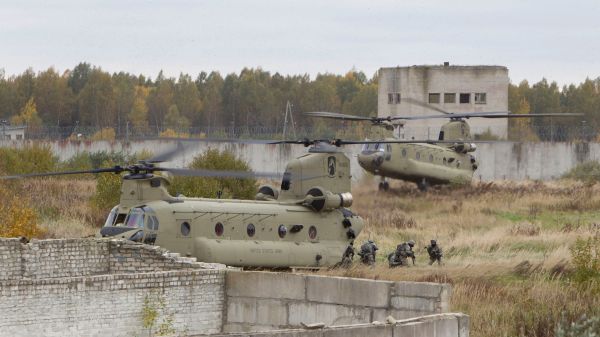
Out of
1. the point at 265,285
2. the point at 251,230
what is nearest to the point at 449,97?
the point at 251,230

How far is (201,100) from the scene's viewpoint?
157 m

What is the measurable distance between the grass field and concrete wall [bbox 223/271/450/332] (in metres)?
2.05

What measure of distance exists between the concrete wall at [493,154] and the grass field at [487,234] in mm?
6867

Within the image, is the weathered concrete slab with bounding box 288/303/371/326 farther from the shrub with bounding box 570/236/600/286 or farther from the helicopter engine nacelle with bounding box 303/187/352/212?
the helicopter engine nacelle with bounding box 303/187/352/212

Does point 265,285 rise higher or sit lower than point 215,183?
lower

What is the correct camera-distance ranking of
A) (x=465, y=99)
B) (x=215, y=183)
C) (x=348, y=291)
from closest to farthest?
1. (x=348, y=291)
2. (x=215, y=183)
3. (x=465, y=99)

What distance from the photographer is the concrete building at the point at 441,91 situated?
81438mm

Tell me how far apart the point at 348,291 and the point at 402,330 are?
3.35 metres

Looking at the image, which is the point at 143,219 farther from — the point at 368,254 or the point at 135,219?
the point at 368,254

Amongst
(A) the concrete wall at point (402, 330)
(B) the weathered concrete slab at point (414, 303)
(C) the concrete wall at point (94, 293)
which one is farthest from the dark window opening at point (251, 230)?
(A) the concrete wall at point (402, 330)

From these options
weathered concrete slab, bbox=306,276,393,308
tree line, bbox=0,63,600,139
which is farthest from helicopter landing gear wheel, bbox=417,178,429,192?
tree line, bbox=0,63,600,139

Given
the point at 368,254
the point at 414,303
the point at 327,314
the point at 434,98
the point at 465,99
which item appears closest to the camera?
the point at 414,303

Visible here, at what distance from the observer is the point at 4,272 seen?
2111 centimetres

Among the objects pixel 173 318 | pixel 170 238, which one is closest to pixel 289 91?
pixel 170 238
